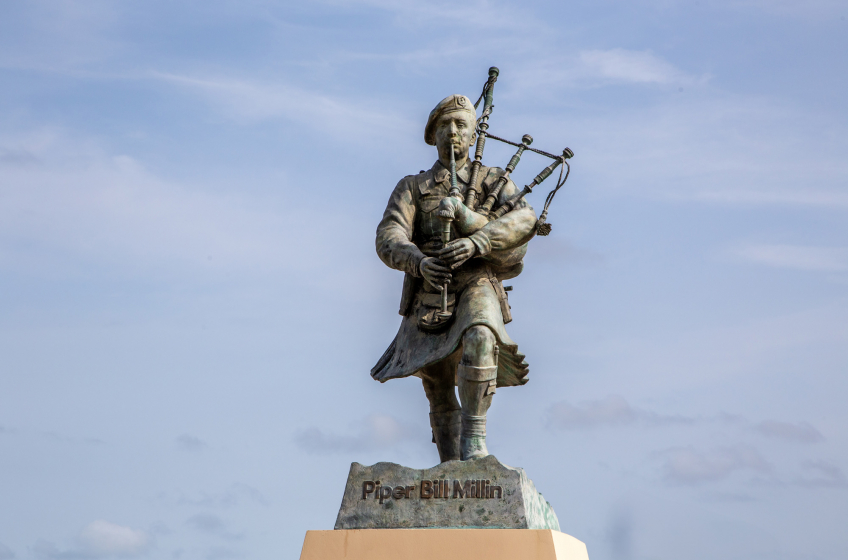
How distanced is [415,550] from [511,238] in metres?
2.24

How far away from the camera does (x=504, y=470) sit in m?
7.12

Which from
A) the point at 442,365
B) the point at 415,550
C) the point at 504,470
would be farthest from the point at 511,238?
the point at 415,550

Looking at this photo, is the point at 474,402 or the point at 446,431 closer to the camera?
the point at 474,402

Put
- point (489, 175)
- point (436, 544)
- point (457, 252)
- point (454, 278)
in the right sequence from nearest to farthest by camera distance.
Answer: point (436, 544)
point (457, 252)
point (454, 278)
point (489, 175)

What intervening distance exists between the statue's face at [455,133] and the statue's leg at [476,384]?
1397 millimetres

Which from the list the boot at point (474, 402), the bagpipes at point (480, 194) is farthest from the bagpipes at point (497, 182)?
the boot at point (474, 402)

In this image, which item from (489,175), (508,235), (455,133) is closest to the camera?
(508,235)

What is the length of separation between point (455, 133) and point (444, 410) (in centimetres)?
198

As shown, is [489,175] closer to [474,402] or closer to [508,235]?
[508,235]

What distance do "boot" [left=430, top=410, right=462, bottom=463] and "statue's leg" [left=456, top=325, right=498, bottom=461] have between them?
61cm

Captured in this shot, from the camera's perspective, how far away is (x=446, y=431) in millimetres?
8211

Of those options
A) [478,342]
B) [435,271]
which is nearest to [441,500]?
[478,342]

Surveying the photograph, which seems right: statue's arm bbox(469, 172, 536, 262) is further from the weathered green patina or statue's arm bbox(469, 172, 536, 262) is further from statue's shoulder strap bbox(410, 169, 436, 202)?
statue's shoulder strap bbox(410, 169, 436, 202)

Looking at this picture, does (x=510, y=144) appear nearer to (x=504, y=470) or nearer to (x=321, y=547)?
(x=504, y=470)
